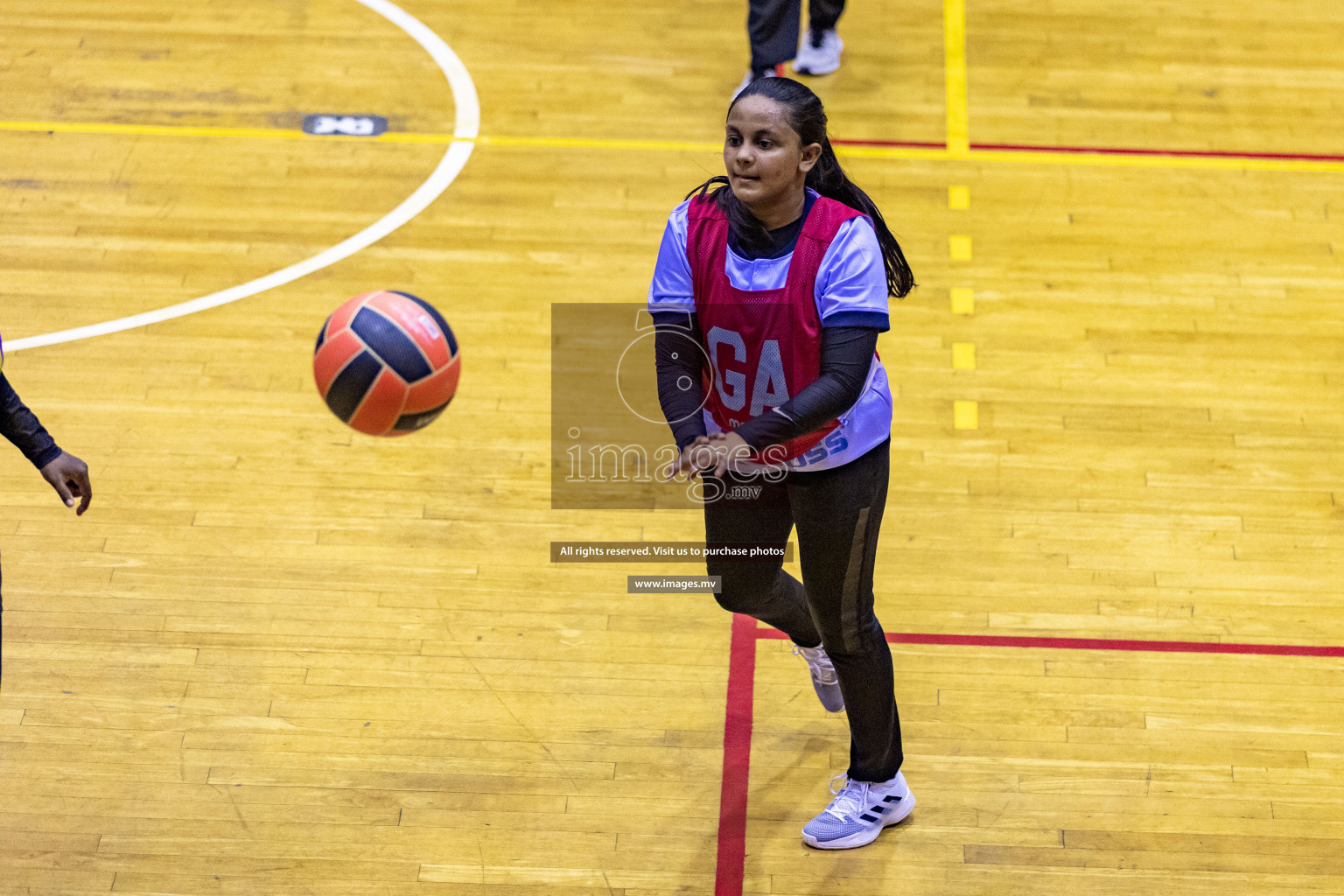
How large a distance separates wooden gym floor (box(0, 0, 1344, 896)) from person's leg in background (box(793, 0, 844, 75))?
0.16m

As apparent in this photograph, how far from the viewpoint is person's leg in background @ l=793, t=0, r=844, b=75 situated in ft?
21.1

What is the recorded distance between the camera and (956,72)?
643 centimetres

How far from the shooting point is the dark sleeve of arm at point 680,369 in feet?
9.99

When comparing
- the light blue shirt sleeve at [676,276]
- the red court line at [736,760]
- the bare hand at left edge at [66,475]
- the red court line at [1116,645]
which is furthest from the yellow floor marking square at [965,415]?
the bare hand at left edge at [66,475]

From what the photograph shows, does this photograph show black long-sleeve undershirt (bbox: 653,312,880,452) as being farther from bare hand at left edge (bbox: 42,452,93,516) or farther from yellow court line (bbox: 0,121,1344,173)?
yellow court line (bbox: 0,121,1344,173)

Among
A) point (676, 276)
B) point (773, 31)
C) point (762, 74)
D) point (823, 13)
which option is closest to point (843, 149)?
point (762, 74)

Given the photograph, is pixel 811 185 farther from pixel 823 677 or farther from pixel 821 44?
pixel 821 44

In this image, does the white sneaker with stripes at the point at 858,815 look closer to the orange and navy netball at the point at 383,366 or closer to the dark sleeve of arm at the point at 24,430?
the orange and navy netball at the point at 383,366

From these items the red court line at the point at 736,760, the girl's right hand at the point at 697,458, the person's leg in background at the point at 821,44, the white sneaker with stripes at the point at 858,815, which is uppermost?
the girl's right hand at the point at 697,458

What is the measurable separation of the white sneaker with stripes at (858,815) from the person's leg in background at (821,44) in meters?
4.08

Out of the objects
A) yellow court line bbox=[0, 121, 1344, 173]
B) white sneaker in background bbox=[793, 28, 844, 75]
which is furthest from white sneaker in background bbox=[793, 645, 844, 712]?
white sneaker in background bbox=[793, 28, 844, 75]

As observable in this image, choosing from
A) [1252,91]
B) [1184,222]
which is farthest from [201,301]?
[1252,91]

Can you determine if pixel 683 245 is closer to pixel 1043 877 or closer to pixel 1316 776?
pixel 1043 877

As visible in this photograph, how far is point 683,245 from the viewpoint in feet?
9.94
